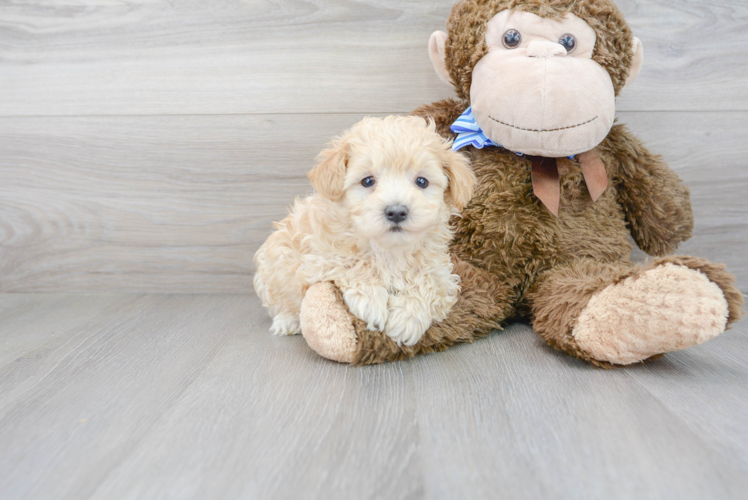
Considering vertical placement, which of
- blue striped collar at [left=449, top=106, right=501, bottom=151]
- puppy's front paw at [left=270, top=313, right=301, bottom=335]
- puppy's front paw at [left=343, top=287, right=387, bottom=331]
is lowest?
puppy's front paw at [left=270, top=313, right=301, bottom=335]

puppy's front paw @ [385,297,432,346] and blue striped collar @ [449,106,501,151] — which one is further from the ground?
blue striped collar @ [449,106,501,151]

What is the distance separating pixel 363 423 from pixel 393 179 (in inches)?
15.4

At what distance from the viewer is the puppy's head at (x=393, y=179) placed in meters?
0.87

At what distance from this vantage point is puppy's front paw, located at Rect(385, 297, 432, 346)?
3.15 ft

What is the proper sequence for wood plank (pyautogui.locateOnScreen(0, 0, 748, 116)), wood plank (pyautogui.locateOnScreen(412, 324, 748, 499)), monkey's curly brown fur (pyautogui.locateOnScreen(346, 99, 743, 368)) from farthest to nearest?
wood plank (pyautogui.locateOnScreen(0, 0, 748, 116)) → monkey's curly brown fur (pyautogui.locateOnScreen(346, 99, 743, 368)) → wood plank (pyautogui.locateOnScreen(412, 324, 748, 499))

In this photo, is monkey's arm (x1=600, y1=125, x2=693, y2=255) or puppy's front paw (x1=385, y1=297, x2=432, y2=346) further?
monkey's arm (x1=600, y1=125, x2=693, y2=255)

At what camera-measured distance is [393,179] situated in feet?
2.96

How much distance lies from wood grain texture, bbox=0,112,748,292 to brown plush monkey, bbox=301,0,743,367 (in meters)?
0.28

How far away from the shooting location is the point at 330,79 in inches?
55.8

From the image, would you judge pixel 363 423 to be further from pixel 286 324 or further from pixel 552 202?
pixel 552 202

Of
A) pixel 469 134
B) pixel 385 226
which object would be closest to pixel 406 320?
pixel 385 226

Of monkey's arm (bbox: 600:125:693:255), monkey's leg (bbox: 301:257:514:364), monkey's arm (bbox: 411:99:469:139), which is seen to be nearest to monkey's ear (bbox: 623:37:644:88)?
monkey's arm (bbox: 600:125:693:255)

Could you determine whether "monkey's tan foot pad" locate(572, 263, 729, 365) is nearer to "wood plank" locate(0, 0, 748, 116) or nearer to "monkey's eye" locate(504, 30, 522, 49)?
"monkey's eye" locate(504, 30, 522, 49)

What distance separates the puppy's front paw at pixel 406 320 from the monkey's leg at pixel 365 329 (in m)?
0.01
